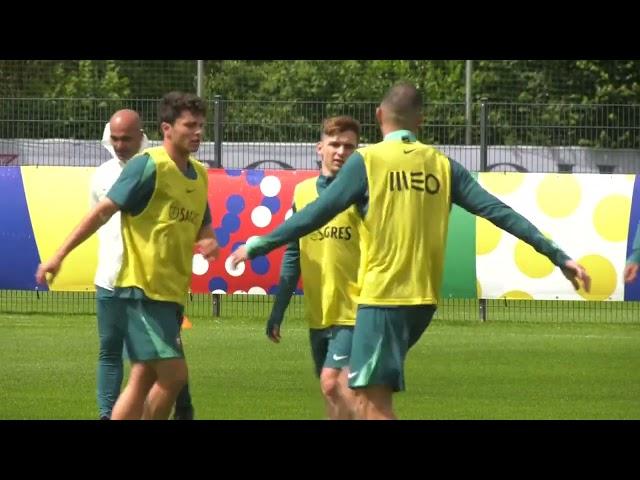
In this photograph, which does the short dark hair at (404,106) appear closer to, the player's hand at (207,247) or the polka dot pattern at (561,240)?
the player's hand at (207,247)

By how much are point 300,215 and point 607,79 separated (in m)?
30.9

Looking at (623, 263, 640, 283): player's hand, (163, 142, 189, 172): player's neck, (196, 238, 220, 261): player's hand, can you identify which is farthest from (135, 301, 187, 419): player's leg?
(623, 263, 640, 283): player's hand

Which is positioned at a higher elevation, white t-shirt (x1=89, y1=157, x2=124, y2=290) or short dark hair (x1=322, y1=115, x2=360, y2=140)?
short dark hair (x1=322, y1=115, x2=360, y2=140)

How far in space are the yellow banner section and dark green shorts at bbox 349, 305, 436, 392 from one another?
11126 millimetres

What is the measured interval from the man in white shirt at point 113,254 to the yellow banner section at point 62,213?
8.55 meters

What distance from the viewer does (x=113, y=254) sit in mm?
10352

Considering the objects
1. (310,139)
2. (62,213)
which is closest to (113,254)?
(62,213)

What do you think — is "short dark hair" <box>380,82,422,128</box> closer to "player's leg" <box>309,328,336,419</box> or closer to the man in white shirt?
"player's leg" <box>309,328,336,419</box>

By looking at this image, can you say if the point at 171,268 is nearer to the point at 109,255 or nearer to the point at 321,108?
the point at 109,255

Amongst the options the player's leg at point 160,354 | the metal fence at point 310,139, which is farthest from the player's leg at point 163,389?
the metal fence at point 310,139

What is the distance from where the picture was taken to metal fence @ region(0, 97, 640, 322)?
20734 mm

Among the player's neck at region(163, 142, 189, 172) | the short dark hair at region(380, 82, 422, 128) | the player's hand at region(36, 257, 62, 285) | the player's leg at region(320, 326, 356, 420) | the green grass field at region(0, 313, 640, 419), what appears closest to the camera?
the short dark hair at region(380, 82, 422, 128)

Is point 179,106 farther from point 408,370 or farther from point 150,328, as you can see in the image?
point 408,370
